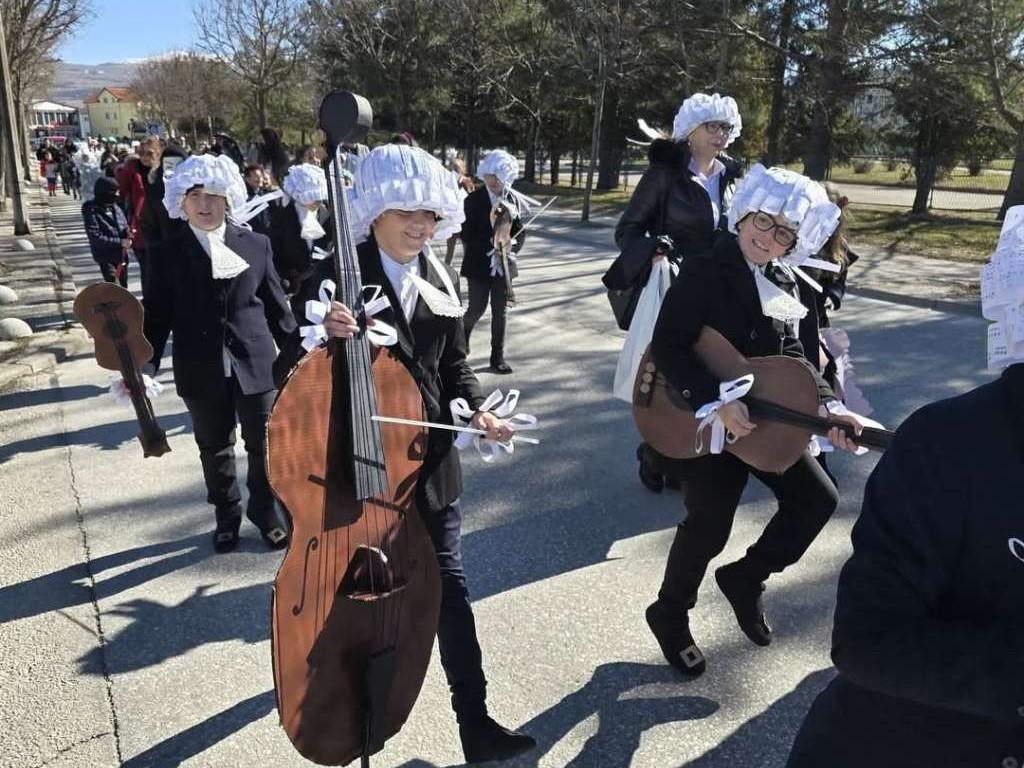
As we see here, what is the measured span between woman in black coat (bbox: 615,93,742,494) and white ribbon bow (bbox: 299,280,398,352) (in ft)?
7.46

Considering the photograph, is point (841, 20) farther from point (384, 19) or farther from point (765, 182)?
point (384, 19)

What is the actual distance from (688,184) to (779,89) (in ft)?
64.5

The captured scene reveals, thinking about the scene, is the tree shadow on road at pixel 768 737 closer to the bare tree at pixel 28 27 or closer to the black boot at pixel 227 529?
the black boot at pixel 227 529

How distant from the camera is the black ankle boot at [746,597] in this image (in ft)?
10.3

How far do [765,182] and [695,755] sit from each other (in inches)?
76.0

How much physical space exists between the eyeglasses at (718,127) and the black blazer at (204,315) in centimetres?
234

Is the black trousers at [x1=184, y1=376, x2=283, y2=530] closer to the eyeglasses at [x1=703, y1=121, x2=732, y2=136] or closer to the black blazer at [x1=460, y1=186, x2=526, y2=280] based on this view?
the eyeglasses at [x1=703, y1=121, x2=732, y2=136]

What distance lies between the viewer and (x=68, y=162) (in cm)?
3119

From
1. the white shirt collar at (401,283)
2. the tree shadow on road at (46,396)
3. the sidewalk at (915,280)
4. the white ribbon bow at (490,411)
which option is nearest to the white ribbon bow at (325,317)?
the white shirt collar at (401,283)

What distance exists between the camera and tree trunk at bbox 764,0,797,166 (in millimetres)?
19641

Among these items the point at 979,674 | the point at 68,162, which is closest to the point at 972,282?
the point at 979,674

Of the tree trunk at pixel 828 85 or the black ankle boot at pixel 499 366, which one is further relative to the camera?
the tree trunk at pixel 828 85

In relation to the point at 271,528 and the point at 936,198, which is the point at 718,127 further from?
the point at 936,198

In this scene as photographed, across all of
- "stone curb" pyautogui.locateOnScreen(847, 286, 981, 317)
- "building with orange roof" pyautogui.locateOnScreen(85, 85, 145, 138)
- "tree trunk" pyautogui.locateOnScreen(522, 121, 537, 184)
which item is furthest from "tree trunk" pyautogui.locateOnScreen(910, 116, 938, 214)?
"building with orange roof" pyautogui.locateOnScreen(85, 85, 145, 138)
